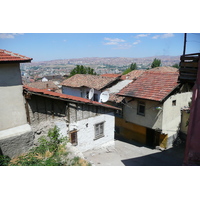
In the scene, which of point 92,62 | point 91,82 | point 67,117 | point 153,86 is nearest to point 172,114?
point 153,86

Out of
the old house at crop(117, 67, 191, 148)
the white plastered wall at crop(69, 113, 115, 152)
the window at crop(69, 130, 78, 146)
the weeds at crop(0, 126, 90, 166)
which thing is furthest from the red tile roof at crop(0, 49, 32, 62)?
the old house at crop(117, 67, 191, 148)

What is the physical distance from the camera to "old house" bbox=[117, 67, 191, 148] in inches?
405

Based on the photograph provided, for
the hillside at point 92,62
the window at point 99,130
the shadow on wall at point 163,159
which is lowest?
the shadow on wall at point 163,159

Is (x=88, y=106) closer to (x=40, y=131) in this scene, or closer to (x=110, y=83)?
(x=40, y=131)

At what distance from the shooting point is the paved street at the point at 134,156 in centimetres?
823

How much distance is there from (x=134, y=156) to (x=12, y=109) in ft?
25.2

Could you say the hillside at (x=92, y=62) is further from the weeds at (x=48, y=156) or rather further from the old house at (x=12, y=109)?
the old house at (x=12, y=109)

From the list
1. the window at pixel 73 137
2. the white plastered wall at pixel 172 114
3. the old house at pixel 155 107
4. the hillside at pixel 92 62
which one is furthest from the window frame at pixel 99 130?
the hillside at pixel 92 62

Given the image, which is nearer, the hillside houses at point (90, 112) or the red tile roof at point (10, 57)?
the red tile roof at point (10, 57)

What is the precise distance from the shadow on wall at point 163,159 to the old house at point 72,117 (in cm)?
190

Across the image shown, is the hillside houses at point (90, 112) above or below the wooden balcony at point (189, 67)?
below

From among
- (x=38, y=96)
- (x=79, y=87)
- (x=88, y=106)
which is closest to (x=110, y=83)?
(x=79, y=87)

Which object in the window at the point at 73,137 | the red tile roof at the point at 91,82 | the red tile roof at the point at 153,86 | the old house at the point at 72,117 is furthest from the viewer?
the red tile roof at the point at 91,82

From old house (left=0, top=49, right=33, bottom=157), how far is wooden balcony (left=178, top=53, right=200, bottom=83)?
16.3ft
